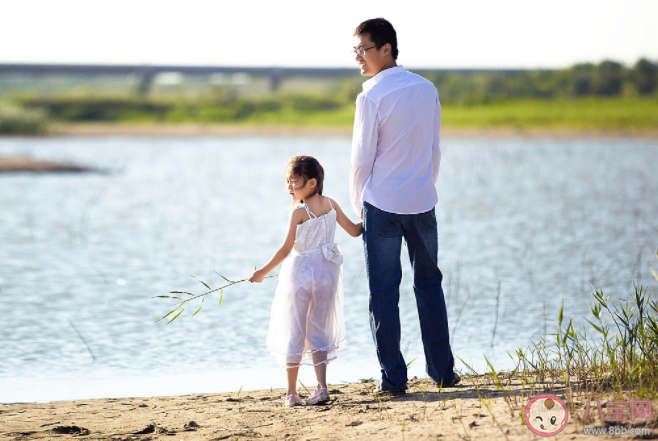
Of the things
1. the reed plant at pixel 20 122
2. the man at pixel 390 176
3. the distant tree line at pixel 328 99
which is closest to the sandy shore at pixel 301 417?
the man at pixel 390 176

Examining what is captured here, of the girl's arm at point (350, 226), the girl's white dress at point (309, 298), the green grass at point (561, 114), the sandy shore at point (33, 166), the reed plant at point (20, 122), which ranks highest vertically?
the reed plant at point (20, 122)

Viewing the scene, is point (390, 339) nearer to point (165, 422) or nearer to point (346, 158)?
point (165, 422)

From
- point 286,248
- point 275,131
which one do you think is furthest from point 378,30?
point 275,131

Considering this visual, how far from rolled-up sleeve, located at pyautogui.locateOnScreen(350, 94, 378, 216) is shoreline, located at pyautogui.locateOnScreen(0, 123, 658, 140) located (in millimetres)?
25816

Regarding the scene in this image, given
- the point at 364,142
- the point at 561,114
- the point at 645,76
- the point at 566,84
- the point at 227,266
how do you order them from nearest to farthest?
the point at 364,142 < the point at 227,266 < the point at 561,114 < the point at 645,76 < the point at 566,84

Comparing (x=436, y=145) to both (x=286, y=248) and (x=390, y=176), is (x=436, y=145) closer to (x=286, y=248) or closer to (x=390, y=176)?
(x=390, y=176)

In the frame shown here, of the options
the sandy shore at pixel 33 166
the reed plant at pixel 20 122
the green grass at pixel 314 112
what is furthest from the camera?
the green grass at pixel 314 112

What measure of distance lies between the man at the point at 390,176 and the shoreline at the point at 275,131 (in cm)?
2574

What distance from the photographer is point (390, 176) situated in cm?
385

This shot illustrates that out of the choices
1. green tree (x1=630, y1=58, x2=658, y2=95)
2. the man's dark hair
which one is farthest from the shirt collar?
green tree (x1=630, y1=58, x2=658, y2=95)

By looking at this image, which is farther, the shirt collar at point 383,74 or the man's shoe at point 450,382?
the man's shoe at point 450,382

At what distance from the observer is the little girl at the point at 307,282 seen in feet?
12.9

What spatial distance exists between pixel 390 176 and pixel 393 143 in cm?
16

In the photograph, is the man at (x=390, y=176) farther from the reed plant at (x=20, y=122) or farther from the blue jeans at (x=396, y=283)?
the reed plant at (x=20, y=122)
